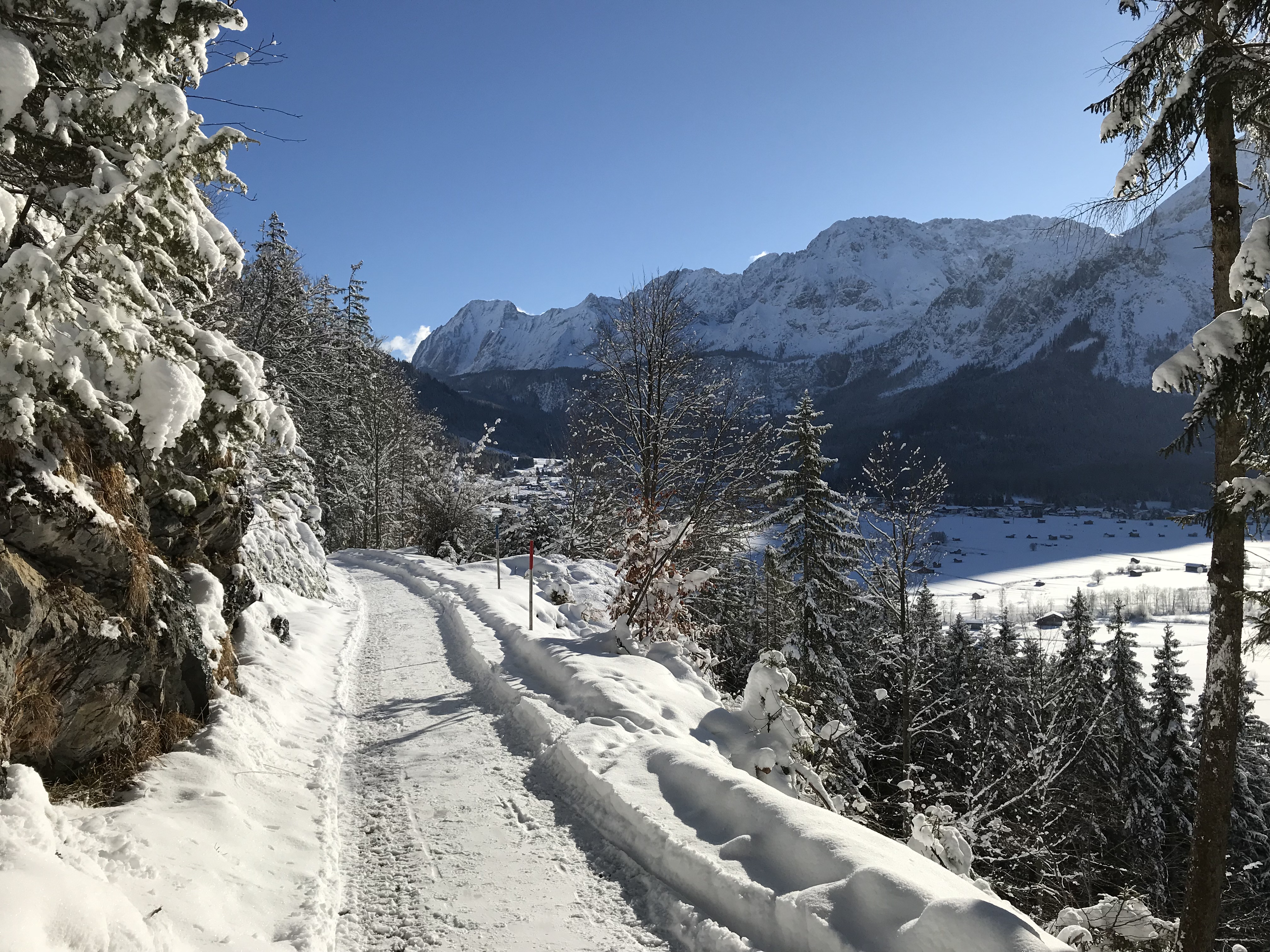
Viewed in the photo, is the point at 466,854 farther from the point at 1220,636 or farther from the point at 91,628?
the point at 1220,636

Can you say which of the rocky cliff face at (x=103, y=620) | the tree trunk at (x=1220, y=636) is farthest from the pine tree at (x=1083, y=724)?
the rocky cliff face at (x=103, y=620)

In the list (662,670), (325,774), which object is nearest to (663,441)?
(662,670)

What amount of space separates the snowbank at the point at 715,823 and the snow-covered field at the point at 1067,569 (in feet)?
241

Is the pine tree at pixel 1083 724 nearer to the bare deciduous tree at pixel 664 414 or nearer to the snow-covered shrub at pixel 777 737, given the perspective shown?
the bare deciduous tree at pixel 664 414

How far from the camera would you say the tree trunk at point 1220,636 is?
5777mm

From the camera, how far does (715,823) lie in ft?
16.4

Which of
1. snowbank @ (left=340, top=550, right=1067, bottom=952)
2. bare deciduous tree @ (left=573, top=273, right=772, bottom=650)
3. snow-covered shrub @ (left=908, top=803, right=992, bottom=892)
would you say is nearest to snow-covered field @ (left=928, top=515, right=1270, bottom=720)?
bare deciduous tree @ (left=573, top=273, right=772, bottom=650)

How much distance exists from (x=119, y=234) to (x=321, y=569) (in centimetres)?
1350

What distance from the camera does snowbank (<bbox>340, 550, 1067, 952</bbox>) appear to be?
3.57 m

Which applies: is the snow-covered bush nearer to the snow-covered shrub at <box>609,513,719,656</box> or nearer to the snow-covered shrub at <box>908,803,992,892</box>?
the snow-covered shrub at <box>908,803,992,892</box>

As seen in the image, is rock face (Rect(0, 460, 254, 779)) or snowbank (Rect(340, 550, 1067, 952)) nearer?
snowbank (Rect(340, 550, 1067, 952))

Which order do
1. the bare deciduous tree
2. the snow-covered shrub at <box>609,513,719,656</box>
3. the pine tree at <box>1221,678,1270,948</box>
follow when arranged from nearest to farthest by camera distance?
the snow-covered shrub at <box>609,513,719,656</box> < the bare deciduous tree < the pine tree at <box>1221,678,1270,948</box>

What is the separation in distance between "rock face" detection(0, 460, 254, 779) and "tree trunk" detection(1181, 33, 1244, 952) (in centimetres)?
841

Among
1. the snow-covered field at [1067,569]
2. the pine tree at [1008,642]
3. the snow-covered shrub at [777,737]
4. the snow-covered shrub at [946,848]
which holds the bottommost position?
the snow-covered field at [1067,569]
